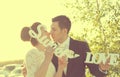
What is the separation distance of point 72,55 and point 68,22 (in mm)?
618

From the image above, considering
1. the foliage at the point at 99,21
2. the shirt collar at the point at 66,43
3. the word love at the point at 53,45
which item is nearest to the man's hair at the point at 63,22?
the shirt collar at the point at 66,43

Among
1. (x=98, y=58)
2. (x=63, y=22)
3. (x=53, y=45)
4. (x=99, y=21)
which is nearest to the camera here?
(x=53, y=45)

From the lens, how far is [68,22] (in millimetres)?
7617

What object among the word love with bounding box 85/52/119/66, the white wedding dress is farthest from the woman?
the word love with bounding box 85/52/119/66

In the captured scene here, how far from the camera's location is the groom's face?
754cm

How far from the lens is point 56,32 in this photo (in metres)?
7.56

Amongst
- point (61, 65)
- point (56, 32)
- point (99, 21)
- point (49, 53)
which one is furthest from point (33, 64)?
point (99, 21)

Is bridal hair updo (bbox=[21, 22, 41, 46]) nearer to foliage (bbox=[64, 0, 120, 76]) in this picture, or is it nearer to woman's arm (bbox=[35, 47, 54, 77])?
woman's arm (bbox=[35, 47, 54, 77])

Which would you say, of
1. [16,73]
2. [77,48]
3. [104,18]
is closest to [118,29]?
[104,18]

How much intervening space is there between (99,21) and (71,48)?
552cm

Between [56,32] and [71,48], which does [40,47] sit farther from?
[71,48]

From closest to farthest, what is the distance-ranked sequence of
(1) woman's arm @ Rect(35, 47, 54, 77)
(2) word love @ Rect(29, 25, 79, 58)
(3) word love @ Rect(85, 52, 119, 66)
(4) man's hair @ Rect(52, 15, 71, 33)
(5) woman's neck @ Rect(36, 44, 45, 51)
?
(1) woman's arm @ Rect(35, 47, 54, 77) → (2) word love @ Rect(29, 25, 79, 58) → (5) woman's neck @ Rect(36, 44, 45, 51) → (4) man's hair @ Rect(52, 15, 71, 33) → (3) word love @ Rect(85, 52, 119, 66)

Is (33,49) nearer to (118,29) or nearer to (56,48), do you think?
(56,48)

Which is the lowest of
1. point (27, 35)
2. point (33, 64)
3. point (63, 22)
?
point (33, 64)
